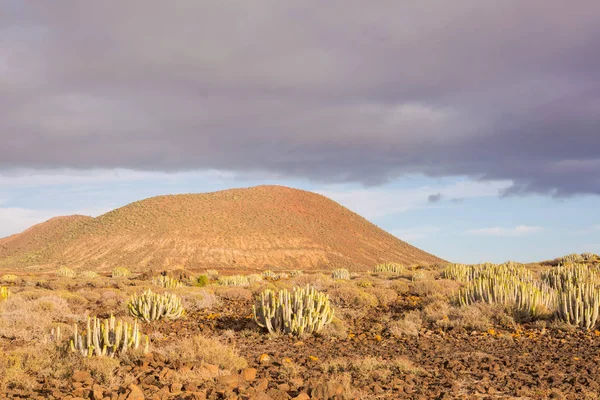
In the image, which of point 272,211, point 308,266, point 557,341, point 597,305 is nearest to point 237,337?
point 557,341

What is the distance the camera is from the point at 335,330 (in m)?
10.5

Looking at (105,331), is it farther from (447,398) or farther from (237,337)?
(447,398)

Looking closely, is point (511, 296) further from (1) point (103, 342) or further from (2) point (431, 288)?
(1) point (103, 342)

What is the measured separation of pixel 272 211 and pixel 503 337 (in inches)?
3115

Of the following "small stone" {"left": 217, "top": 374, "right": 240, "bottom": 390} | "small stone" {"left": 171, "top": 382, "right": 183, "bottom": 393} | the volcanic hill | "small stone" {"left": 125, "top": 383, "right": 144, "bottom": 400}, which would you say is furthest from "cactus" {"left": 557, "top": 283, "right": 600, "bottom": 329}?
the volcanic hill

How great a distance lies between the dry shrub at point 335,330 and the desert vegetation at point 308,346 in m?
0.02

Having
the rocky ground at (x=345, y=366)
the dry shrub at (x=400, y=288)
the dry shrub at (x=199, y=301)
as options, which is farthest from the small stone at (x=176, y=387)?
the dry shrub at (x=400, y=288)

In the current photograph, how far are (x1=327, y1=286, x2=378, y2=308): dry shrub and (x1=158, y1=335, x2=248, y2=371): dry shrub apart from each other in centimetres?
720

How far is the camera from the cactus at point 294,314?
10391 millimetres

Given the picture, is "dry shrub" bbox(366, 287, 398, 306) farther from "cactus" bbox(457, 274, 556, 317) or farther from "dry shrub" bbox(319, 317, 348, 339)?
"dry shrub" bbox(319, 317, 348, 339)

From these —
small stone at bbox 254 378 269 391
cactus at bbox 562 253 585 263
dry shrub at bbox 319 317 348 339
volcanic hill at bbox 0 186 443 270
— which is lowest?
small stone at bbox 254 378 269 391

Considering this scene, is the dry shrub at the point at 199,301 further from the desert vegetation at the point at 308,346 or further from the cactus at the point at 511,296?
the cactus at the point at 511,296

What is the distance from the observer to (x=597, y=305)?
1095cm

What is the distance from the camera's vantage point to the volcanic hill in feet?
224
